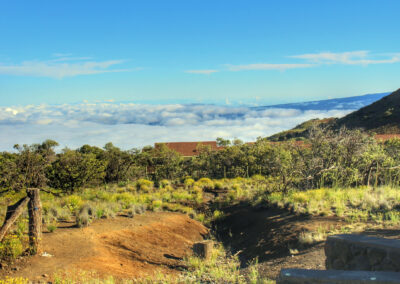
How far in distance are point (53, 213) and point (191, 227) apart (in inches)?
185

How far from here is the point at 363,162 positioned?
15859mm

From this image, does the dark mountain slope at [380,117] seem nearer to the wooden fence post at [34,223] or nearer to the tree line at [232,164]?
the tree line at [232,164]

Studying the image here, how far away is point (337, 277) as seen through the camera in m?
3.52

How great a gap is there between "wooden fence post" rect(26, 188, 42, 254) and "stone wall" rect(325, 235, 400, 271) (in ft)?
21.1

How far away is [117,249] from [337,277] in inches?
270

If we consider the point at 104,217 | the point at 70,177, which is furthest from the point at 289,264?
the point at 70,177

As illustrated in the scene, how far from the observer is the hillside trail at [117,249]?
7496mm

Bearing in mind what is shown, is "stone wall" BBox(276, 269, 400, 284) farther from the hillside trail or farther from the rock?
the rock

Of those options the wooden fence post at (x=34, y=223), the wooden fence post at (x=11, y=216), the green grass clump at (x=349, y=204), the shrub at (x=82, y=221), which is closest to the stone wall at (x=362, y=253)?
the green grass clump at (x=349, y=204)

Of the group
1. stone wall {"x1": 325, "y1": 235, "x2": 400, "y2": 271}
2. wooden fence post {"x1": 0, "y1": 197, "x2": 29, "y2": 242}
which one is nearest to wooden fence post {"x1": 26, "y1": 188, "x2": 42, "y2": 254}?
wooden fence post {"x1": 0, "y1": 197, "x2": 29, "y2": 242}

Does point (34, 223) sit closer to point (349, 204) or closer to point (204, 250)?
point (204, 250)

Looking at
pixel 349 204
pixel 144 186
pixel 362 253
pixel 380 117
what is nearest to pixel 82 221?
pixel 362 253

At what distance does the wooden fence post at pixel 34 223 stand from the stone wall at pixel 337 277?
249 inches

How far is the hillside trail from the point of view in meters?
7.50
